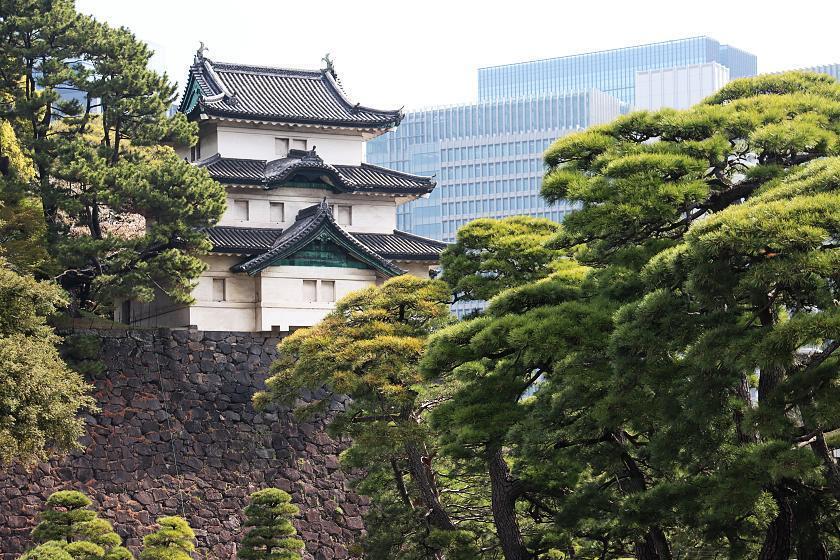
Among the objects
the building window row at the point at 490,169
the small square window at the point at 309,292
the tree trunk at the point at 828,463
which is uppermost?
the building window row at the point at 490,169

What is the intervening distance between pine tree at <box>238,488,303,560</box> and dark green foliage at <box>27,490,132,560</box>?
2445 millimetres

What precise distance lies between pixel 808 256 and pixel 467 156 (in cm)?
8738

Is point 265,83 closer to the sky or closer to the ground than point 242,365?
closer to the sky

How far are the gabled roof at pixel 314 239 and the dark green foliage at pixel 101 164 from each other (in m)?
1.82

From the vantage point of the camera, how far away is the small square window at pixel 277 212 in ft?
130

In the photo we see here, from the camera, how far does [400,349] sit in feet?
88.1

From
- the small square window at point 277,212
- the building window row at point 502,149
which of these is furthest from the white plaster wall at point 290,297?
the building window row at point 502,149

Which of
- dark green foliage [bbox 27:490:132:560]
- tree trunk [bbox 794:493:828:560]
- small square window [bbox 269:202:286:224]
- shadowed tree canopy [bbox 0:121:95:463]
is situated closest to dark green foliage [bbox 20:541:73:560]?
dark green foliage [bbox 27:490:132:560]

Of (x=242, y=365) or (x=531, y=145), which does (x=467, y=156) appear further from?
(x=242, y=365)

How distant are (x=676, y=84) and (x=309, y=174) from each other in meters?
87.5

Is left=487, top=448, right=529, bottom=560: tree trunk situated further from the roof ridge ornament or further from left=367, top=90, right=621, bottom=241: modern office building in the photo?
left=367, top=90, right=621, bottom=241: modern office building

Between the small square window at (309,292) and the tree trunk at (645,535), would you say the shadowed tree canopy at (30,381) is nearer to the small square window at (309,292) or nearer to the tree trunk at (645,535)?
the tree trunk at (645,535)

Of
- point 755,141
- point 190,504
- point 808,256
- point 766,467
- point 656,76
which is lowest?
point 190,504

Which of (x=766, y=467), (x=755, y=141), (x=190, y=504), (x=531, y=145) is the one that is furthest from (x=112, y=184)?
(x=531, y=145)
